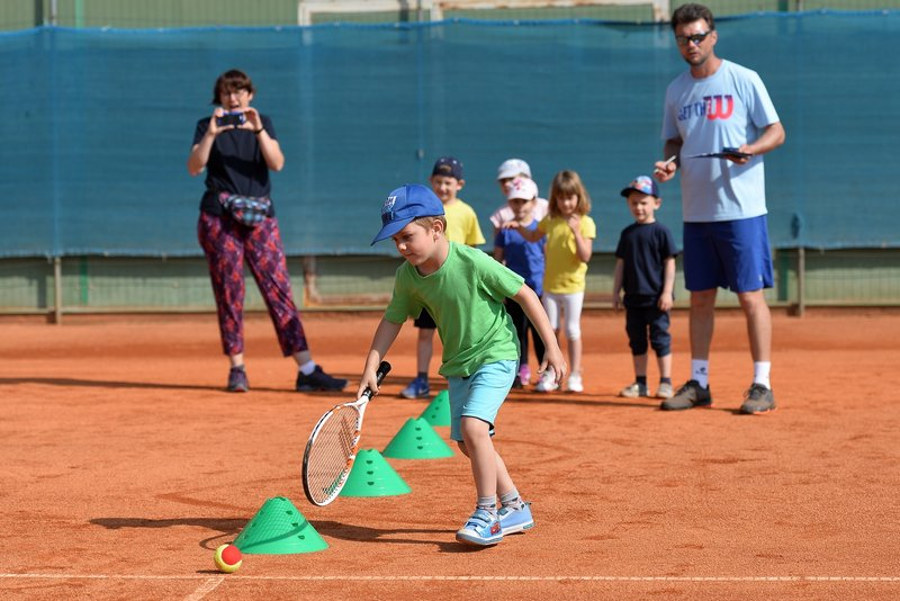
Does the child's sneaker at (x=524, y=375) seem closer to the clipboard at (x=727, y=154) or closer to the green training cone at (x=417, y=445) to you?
the clipboard at (x=727, y=154)

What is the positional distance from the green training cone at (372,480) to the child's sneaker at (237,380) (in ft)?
11.3

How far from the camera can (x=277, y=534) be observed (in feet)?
16.7

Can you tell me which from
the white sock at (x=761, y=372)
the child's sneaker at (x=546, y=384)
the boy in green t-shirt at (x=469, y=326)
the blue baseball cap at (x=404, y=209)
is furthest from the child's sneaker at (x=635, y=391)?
the blue baseball cap at (x=404, y=209)

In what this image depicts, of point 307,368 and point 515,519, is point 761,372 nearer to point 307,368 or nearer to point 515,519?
point 307,368

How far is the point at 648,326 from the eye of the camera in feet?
31.3

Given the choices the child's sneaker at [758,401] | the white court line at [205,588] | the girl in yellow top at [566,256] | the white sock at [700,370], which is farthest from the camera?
the girl in yellow top at [566,256]

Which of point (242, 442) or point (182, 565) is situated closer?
point (182, 565)

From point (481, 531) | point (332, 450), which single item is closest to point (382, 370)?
point (332, 450)

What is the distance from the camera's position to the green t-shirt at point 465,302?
5293mm

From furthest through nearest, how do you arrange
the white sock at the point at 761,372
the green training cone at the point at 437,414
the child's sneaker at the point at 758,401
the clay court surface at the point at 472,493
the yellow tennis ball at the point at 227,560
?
1. the white sock at the point at 761,372
2. the child's sneaker at the point at 758,401
3. the green training cone at the point at 437,414
4. the yellow tennis ball at the point at 227,560
5. the clay court surface at the point at 472,493

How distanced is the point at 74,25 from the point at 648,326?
8.21m

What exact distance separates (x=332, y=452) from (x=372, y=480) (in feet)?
3.87

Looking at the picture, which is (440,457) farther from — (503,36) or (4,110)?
(4,110)

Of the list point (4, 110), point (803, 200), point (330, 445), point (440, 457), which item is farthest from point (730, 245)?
point (4, 110)
